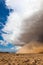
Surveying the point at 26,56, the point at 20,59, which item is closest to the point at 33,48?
the point at 26,56

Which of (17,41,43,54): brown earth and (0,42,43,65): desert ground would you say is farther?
(17,41,43,54): brown earth

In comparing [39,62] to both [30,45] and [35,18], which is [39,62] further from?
[35,18]

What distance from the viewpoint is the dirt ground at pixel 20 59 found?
10.8 feet

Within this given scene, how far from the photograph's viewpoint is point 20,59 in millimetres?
3373

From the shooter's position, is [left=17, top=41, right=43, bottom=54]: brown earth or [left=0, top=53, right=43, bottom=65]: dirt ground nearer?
[left=0, top=53, right=43, bottom=65]: dirt ground

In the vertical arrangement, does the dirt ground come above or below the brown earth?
below

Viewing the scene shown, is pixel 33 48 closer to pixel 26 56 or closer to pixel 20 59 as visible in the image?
pixel 26 56

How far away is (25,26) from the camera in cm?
349

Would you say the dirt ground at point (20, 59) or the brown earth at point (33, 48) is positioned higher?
the brown earth at point (33, 48)

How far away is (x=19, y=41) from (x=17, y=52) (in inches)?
8.2

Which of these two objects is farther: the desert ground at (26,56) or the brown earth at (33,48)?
the brown earth at (33,48)

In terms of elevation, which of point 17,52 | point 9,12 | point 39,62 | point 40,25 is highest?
point 9,12

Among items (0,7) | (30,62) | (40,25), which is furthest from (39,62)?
(0,7)

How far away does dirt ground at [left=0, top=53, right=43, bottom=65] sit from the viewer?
10.8 ft
